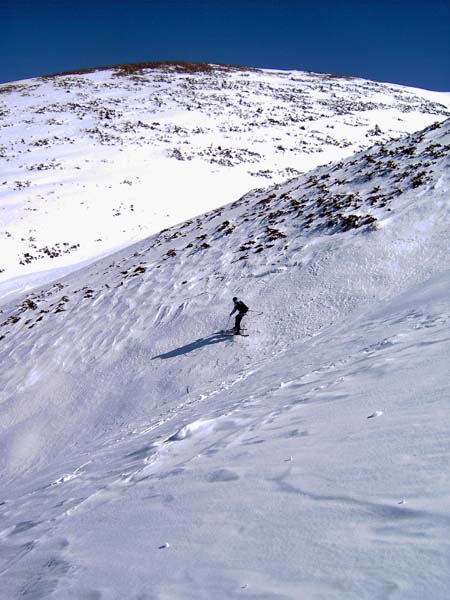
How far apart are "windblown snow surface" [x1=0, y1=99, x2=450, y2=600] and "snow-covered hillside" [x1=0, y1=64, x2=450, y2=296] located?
31.3ft

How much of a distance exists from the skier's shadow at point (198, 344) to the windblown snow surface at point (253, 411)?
0.05 metres

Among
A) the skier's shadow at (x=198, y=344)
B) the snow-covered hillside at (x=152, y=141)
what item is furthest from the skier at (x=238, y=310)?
the snow-covered hillside at (x=152, y=141)

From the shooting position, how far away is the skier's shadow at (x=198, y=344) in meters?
9.77

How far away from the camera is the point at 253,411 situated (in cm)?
543

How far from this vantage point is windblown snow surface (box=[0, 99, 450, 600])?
2484 millimetres

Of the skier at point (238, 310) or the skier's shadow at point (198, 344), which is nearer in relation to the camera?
the skier at point (238, 310)

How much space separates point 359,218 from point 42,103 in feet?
154

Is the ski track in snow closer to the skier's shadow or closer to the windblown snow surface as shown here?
the windblown snow surface

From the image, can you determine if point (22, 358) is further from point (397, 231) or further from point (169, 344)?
point (397, 231)

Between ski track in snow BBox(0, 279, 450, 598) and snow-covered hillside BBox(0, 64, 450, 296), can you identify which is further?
snow-covered hillside BBox(0, 64, 450, 296)

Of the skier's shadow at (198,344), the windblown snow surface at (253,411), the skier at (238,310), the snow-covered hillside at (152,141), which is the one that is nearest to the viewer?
the windblown snow surface at (253,411)

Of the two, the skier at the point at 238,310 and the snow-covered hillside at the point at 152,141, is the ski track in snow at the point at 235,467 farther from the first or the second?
the snow-covered hillside at the point at 152,141

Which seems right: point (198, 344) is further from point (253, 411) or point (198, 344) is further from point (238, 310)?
point (253, 411)

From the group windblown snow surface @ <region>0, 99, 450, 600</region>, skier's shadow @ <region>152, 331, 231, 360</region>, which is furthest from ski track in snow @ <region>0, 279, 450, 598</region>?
skier's shadow @ <region>152, 331, 231, 360</region>
